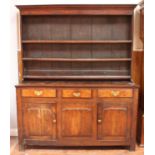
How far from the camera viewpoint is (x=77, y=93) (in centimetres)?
277

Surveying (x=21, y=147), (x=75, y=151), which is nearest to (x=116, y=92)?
(x=75, y=151)

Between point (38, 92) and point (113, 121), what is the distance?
1.03 m

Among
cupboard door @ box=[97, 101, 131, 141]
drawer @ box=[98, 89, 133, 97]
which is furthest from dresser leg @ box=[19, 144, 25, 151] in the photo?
drawer @ box=[98, 89, 133, 97]

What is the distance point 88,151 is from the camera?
2918 mm

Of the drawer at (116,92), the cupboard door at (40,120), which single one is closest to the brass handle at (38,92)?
the cupboard door at (40,120)

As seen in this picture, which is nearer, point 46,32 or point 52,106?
point 52,106

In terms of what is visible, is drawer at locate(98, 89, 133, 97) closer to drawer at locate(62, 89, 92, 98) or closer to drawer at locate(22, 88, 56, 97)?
drawer at locate(62, 89, 92, 98)

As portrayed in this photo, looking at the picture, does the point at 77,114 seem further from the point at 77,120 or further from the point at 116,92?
the point at 116,92

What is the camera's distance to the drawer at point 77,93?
277 centimetres

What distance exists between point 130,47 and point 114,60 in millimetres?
299
